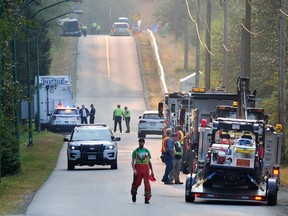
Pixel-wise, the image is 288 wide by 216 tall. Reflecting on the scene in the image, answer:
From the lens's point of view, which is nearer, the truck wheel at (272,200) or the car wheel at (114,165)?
the truck wheel at (272,200)

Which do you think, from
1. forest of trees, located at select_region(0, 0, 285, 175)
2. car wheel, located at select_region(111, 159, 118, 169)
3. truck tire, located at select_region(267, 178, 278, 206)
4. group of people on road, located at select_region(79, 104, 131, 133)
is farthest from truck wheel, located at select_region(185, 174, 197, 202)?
group of people on road, located at select_region(79, 104, 131, 133)

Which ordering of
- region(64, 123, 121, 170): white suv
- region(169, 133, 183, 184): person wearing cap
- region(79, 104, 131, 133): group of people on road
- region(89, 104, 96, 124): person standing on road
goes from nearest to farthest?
region(169, 133, 183, 184): person wearing cap
region(64, 123, 121, 170): white suv
region(79, 104, 131, 133): group of people on road
region(89, 104, 96, 124): person standing on road

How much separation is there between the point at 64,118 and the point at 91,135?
903 inches

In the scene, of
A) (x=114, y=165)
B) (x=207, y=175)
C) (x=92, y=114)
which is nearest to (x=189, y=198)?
(x=207, y=175)

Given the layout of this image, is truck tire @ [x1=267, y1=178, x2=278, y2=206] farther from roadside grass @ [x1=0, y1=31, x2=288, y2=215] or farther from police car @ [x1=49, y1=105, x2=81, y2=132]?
police car @ [x1=49, y1=105, x2=81, y2=132]

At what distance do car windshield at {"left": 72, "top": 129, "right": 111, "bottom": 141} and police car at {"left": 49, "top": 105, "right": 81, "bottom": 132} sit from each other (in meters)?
22.4

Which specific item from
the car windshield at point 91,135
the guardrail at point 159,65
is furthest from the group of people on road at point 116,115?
the car windshield at point 91,135

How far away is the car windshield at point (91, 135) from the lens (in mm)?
40531

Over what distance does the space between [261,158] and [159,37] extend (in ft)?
285

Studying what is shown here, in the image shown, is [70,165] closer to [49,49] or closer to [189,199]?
[189,199]

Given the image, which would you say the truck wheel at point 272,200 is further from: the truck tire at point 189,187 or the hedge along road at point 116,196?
the truck tire at point 189,187

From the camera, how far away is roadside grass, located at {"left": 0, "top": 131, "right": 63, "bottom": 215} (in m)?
28.3

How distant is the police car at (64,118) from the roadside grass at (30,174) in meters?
2.45

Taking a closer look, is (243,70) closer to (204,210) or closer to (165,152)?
(165,152)
